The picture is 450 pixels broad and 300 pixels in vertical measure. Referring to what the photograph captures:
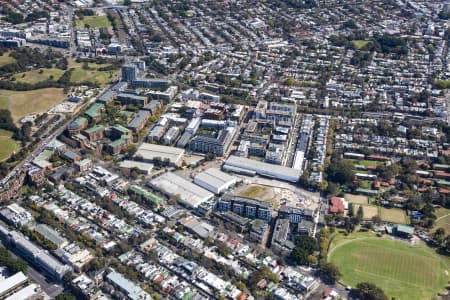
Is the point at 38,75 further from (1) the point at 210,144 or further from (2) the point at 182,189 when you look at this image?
(2) the point at 182,189

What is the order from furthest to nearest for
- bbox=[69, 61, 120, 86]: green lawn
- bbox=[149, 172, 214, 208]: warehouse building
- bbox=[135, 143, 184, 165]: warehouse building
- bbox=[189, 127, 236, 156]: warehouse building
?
bbox=[69, 61, 120, 86]: green lawn < bbox=[189, 127, 236, 156]: warehouse building < bbox=[135, 143, 184, 165]: warehouse building < bbox=[149, 172, 214, 208]: warehouse building

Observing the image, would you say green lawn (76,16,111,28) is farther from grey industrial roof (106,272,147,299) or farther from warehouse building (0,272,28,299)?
grey industrial roof (106,272,147,299)

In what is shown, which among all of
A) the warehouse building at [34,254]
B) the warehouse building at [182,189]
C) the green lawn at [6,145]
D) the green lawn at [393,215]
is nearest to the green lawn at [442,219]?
the green lawn at [393,215]

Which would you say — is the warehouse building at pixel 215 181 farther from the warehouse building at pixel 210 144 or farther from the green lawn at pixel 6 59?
the green lawn at pixel 6 59

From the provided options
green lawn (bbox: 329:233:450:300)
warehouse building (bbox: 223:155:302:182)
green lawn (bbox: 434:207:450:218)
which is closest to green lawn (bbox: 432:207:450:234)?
green lawn (bbox: 434:207:450:218)

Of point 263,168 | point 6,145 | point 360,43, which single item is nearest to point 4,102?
point 6,145

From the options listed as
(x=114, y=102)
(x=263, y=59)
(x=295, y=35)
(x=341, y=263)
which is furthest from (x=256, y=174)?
(x=295, y=35)
